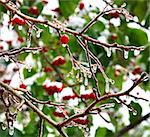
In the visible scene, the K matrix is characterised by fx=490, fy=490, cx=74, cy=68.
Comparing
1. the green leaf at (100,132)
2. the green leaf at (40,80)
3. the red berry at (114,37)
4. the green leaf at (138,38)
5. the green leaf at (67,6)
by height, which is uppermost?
the green leaf at (67,6)

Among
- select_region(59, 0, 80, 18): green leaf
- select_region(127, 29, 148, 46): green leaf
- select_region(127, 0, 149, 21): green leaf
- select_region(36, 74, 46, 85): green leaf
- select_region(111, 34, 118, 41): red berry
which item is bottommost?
select_region(36, 74, 46, 85): green leaf

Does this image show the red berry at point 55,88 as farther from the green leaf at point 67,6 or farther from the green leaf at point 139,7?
the green leaf at point 139,7

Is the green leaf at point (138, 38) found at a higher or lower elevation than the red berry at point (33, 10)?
lower

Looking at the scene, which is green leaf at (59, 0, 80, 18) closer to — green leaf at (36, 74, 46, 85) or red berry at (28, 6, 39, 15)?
red berry at (28, 6, 39, 15)

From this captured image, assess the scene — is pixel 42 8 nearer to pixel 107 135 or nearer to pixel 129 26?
pixel 129 26

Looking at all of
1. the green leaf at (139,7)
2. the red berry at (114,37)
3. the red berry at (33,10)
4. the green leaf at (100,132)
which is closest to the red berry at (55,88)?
the green leaf at (100,132)

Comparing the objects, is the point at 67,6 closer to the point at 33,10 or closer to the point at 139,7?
the point at 33,10

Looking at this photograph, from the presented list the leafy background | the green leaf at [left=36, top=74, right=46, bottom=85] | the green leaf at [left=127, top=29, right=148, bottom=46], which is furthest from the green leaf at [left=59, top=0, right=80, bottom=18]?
the green leaf at [left=36, top=74, right=46, bottom=85]

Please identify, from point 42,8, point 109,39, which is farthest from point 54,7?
point 109,39
